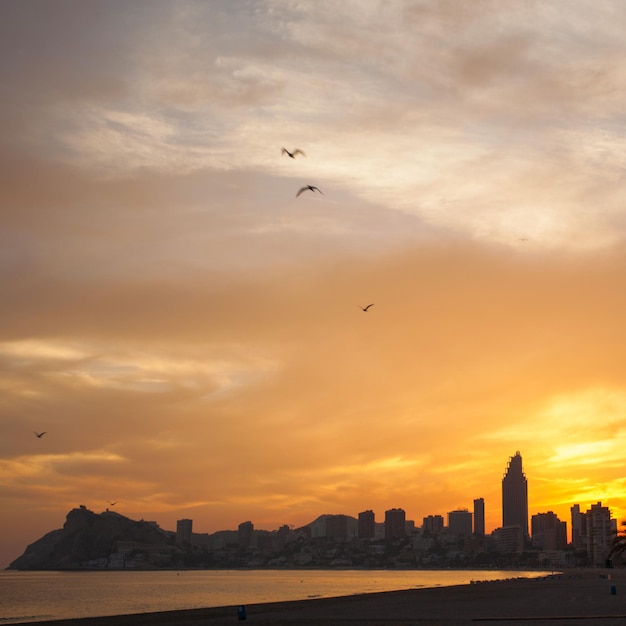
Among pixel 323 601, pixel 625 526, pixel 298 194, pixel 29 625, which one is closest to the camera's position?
pixel 298 194

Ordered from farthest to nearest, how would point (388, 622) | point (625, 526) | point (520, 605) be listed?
point (625, 526) < point (520, 605) < point (388, 622)

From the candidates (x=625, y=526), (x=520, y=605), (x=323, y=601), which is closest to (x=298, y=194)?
(x=520, y=605)

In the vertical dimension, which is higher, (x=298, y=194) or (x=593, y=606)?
(x=298, y=194)

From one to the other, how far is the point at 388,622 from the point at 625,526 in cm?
9047

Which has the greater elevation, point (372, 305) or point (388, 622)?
point (372, 305)

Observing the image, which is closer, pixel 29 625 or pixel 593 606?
pixel 29 625

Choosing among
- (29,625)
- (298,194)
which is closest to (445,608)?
(29,625)

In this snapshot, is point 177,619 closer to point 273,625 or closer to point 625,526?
point 273,625

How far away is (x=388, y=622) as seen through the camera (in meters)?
44.9

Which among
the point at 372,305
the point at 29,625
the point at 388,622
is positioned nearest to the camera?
the point at 388,622

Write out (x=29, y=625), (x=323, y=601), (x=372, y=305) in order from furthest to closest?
1. (x=323, y=601)
2. (x=372, y=305)
3. (x=29, y=625)

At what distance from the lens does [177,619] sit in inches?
2115

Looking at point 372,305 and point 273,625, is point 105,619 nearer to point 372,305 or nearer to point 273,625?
point 273,625

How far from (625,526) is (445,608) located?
76035mm
